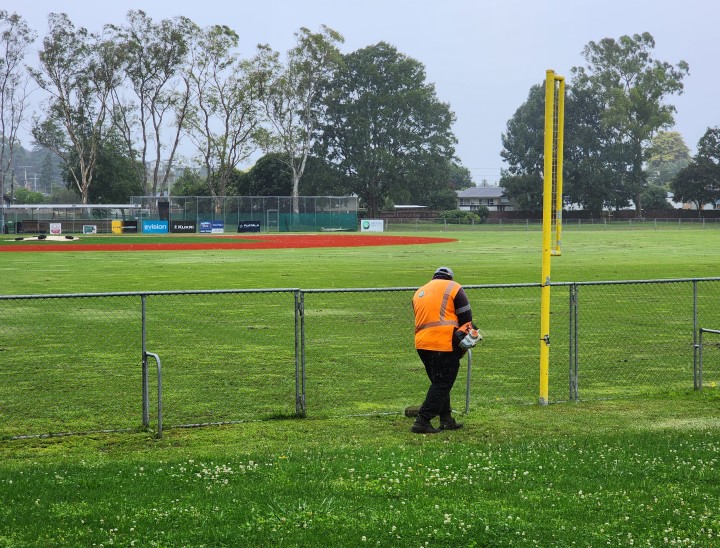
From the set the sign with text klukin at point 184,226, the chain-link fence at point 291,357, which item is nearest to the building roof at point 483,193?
the sign with text klukin at point 184,226

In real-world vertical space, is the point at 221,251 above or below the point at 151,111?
below

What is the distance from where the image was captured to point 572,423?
394 inches

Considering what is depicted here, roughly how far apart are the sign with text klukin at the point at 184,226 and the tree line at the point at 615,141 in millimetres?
44366

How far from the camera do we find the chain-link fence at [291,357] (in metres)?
10.7

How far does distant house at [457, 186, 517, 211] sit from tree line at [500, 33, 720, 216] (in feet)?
106

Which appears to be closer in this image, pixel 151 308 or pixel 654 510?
pixel 654 510

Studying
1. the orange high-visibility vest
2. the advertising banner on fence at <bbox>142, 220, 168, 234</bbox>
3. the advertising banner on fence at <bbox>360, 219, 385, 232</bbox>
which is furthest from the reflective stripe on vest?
the advertising banner on fence at <bbox>360, 219, 385, 232</bbox>

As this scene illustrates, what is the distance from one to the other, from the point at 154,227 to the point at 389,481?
245 feet

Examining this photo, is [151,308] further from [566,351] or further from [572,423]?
[572,423]

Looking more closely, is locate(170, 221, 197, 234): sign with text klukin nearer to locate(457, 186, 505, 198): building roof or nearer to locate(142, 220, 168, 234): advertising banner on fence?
locate(142, 220, 168, 234): advertising banner on fence

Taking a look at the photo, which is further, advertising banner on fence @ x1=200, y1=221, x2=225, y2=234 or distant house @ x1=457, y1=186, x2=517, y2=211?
distant house @ x1=457, y1=186, x2=517, y2=211

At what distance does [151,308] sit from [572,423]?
1176 centimetres

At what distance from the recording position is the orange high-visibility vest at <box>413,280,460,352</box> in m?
9.38

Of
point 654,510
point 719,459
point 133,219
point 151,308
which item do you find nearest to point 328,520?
point 654,510
